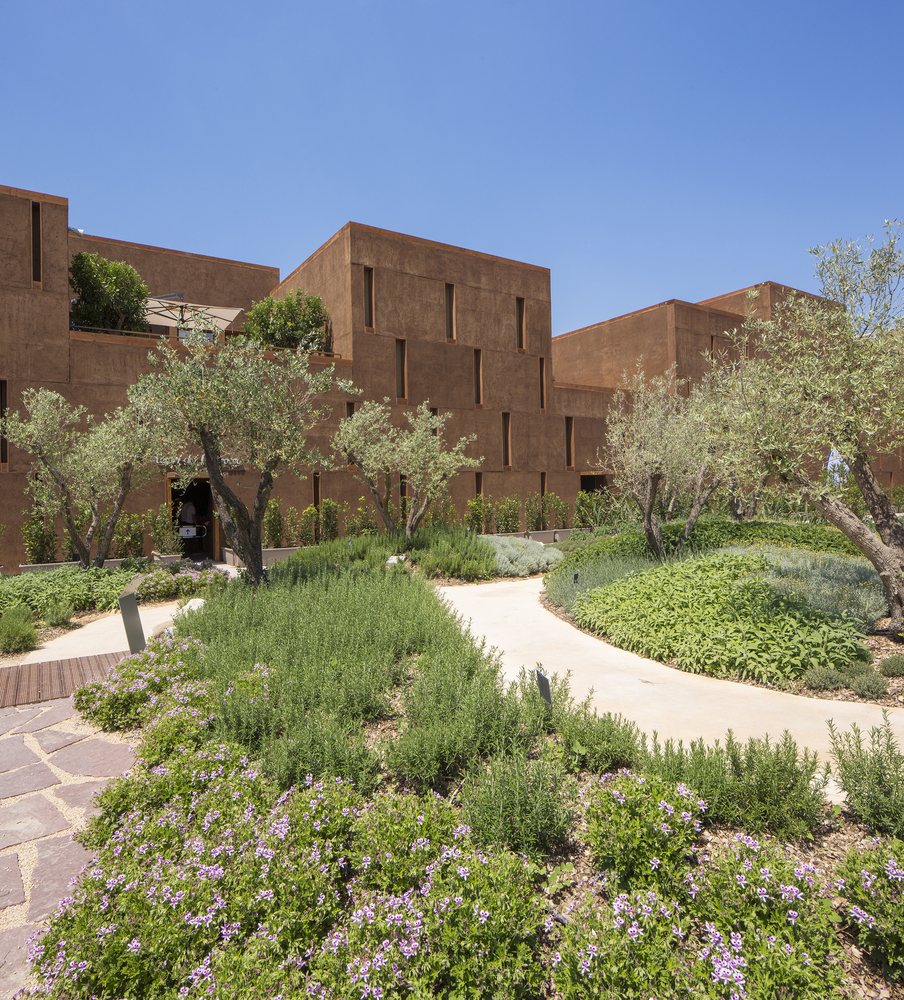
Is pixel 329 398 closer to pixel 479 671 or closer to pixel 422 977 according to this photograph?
pixel 479 671

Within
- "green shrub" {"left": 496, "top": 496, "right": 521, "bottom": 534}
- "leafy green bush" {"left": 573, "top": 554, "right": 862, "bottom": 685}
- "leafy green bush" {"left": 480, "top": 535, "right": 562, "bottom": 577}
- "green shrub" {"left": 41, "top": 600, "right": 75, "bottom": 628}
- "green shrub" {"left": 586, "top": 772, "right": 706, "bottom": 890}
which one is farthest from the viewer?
"green shrub" {"left": 496, "top": 496, "right": 521, "bottom": 534}

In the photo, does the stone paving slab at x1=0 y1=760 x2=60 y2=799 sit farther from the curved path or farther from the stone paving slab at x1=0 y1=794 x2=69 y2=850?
the curved path

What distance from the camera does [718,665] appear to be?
5887 mm

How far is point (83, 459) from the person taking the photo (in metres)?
11.2

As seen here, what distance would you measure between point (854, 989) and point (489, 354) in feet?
60.6

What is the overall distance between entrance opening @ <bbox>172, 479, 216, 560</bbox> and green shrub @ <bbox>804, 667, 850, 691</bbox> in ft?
49.7

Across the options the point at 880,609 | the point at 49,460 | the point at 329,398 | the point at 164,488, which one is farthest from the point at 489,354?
the point at 880,609

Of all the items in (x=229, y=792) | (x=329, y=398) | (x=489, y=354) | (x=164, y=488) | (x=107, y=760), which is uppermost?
(x=489, y=354)

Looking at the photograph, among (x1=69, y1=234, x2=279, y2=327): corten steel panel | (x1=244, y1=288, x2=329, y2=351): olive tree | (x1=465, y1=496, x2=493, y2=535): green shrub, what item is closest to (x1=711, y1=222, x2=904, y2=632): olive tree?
(x1=465, y1=496, x2=493, y2=535): green shrub

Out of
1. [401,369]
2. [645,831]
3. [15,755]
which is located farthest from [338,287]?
[645,831]

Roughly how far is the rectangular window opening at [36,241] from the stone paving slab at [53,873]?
14.3 meters

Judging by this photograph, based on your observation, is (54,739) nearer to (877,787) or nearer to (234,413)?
(234,413)

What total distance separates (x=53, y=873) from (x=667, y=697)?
452 centimetres

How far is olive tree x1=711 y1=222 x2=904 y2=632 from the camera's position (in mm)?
6465
